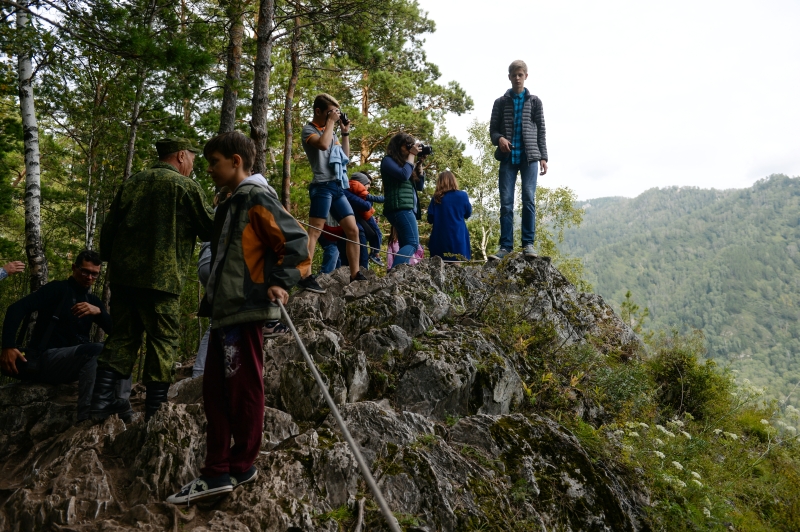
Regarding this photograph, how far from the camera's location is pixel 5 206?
12.2 m

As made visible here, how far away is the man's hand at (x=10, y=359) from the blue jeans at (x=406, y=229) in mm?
4529

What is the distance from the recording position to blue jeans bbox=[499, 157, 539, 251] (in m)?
7.85

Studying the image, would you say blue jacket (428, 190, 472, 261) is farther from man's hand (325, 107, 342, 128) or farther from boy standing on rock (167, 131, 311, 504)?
boy standing on rock (167, 131, 311, 504)

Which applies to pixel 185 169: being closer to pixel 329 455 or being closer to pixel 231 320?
pixel 231 320

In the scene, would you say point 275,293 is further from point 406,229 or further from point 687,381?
point 687,381

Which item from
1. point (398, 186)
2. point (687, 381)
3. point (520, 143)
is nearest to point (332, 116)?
point (398, 186)

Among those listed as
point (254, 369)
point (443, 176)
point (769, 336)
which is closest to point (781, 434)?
point (443, 176)

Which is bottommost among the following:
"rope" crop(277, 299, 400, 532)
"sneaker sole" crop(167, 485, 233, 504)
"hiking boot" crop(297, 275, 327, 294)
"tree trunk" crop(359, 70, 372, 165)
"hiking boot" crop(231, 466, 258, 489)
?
"sneaker sole" crop(167, 485, 233, 504)

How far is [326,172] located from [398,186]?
4.45ft

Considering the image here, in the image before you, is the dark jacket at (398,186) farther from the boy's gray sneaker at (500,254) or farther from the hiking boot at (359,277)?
the boy's gray sneaker at (500,254)

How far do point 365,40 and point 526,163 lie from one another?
430cm

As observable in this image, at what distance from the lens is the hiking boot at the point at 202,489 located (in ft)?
9.09

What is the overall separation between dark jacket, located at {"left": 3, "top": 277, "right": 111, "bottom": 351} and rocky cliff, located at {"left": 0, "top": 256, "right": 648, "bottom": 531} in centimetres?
41

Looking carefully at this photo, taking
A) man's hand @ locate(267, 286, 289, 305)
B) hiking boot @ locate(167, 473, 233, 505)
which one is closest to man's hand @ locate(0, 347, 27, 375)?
hiking boot @ locate(167, 473, 233, 505)
